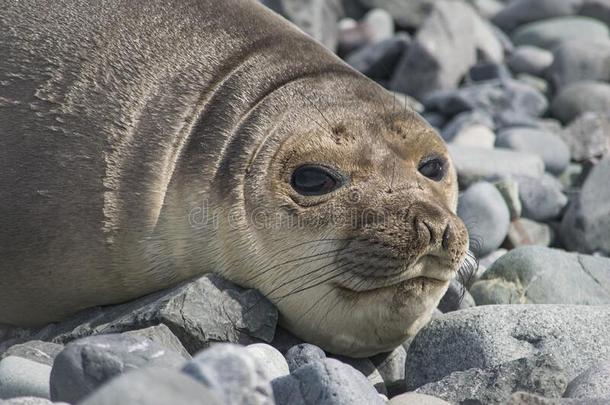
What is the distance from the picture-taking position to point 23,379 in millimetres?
4441

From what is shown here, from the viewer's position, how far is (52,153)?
5.24 meters

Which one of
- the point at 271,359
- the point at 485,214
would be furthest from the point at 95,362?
the point at 485,214

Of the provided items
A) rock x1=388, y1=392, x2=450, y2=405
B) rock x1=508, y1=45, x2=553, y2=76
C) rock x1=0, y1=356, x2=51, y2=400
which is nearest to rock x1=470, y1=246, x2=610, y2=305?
rock x1=388, y1=392, x2=450, y2=405

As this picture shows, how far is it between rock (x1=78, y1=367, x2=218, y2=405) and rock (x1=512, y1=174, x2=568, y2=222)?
537cm

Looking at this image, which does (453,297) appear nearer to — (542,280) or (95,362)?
(542,280)

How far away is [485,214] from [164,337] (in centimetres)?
299

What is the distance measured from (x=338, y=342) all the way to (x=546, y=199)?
320 cm

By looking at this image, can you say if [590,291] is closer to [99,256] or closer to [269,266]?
[269,266]

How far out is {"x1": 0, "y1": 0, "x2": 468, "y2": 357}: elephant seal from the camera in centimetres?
503

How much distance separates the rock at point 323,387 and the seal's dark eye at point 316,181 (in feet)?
3.87

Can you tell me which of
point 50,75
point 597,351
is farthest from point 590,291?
point 50,75

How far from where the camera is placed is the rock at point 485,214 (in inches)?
279

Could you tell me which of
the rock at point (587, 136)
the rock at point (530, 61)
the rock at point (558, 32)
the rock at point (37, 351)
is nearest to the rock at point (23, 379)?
the rock at point (37, 351)

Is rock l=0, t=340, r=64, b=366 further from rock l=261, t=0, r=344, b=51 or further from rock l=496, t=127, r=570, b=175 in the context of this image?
rock l=261, t=0, r=344, b=51
